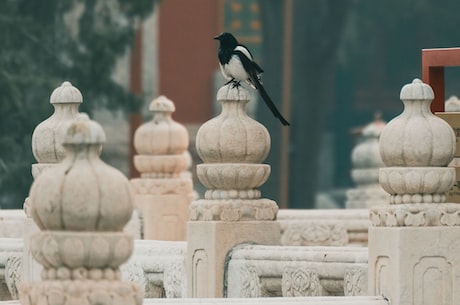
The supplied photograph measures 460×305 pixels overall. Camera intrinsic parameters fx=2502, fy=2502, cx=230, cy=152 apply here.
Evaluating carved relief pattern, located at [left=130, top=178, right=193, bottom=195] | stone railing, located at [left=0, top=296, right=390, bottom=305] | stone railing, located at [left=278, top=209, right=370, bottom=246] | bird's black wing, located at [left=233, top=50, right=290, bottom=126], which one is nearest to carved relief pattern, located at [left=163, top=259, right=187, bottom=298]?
bird's black wing, located at [left=233, top=50, right=290, bottom=126]

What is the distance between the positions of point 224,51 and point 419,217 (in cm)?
332

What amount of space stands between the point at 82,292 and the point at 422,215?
11.0ft

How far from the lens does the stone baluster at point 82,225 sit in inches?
464

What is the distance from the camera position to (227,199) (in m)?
17.1

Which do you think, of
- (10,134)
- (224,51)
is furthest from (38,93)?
(224,51)

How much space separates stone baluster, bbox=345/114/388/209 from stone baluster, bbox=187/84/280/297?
437 inches

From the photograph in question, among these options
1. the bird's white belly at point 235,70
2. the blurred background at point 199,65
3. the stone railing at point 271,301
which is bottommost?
the stone railing at point 271,301

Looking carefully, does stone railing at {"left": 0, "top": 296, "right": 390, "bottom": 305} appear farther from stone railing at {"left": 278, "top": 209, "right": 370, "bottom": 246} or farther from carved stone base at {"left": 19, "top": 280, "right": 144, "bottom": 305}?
stone railing at {"left": 278, "top": 209, "right": 370, "bottom": 246}

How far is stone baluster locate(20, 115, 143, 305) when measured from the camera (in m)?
11.8

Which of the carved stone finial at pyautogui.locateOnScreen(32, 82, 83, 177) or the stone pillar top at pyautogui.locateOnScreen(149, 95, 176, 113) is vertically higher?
the stone pillar top at pyautogui.locateOnScreen(149, 95, 176, 113)

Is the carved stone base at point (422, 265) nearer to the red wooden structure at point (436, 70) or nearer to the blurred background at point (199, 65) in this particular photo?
the red wooden structure at point (436, 70)

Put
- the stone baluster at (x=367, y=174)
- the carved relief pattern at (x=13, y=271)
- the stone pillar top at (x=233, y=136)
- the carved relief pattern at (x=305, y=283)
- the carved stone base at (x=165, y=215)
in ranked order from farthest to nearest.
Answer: the stone baluster at (x=367, y=174) → the carved stone base at (x=165, y=215) → the carved relief pattern at (x=13, y=271) → the stone pillar top at (x=233, y=136) → the carved relief pattern at (x=305, y=283)

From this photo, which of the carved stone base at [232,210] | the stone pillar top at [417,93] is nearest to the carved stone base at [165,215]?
the carved stone base at [232,210]

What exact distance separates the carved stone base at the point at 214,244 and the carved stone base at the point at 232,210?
0.05m
